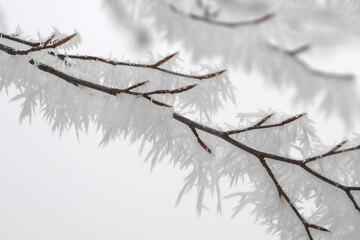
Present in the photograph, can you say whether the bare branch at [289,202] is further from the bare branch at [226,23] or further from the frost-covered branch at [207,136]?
the bare branch at [226,23]

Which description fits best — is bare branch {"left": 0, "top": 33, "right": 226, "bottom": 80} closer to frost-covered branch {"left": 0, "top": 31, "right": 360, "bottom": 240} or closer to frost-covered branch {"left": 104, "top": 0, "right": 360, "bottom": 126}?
frost-covered branch {"left": 0, "top": 31, "right": 360, "bottom": 240}

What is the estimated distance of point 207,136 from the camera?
950 mm

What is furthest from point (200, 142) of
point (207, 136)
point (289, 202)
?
point (289, 202)

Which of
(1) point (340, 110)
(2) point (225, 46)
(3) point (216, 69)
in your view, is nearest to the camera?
(3) point (216, 69)

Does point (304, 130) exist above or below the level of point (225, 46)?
below

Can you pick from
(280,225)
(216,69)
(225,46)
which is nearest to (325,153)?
(280,225)

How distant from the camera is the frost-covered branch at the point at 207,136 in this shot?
905mm

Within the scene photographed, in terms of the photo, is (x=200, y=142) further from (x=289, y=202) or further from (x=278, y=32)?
(x=278, y=32)

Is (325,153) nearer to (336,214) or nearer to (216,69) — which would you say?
(336,214)

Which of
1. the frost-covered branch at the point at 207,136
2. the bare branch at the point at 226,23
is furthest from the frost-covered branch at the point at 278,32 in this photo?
the frost-covered branch at the point at 207,136

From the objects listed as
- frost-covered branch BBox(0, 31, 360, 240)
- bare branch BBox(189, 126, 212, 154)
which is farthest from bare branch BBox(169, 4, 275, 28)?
bare branch BBox(189, 126, 212, 154)

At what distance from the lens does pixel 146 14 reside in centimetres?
113

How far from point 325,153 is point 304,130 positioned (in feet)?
0.24

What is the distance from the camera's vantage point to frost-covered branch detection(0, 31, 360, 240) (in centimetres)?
91
